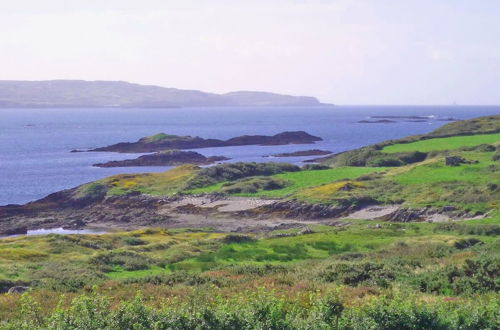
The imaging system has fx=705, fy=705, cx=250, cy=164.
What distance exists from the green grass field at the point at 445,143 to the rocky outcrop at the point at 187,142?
63.1 metres

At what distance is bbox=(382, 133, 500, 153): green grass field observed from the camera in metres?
102

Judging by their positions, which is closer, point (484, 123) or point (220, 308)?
point (220, 308)

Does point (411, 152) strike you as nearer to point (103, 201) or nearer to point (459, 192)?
point (459, 192)

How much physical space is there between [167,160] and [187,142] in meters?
34.0

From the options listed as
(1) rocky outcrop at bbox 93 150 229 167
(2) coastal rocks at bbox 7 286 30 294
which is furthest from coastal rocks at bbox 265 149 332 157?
(2) coastal rocks at bbox 7 286 30 294

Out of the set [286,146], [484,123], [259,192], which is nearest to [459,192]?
[259,192]

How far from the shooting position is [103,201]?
273ft

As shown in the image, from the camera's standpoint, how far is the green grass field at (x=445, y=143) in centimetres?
10159

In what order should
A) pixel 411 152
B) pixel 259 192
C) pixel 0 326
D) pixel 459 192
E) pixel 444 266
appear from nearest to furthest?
pixel 0 326
pixel 444 266
pixel 459 192
pixel 259 192
pixel 411 152

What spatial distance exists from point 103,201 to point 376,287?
62984mm

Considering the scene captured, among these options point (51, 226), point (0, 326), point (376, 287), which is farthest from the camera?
point (51, 226)

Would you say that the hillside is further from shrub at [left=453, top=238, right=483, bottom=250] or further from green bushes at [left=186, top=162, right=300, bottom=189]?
green bushes at [left=186, top=162, right=300, bottom=189]

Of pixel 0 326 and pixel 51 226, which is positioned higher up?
pixel 0 326

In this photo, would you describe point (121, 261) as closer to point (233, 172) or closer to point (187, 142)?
point (233, 172)
